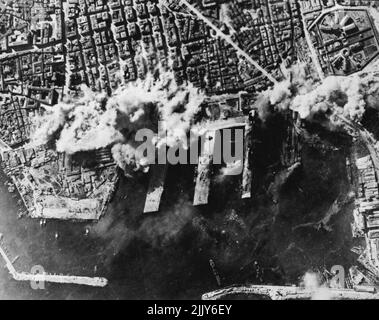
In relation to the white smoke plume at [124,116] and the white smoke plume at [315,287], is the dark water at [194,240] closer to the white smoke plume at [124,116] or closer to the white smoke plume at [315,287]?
the white smoke plume at [315,287]

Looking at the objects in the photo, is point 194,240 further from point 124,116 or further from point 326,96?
point 326,96

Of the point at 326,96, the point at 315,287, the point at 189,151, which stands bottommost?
the point at 315,287

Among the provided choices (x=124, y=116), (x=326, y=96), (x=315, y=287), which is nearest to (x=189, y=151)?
(x=124, y=116)

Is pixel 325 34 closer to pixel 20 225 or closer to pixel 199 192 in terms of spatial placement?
pixel 199 192

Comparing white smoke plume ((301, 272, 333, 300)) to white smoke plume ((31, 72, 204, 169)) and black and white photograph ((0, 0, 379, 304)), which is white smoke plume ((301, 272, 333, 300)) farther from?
white smoke plume ((31, 72, 204, 169))

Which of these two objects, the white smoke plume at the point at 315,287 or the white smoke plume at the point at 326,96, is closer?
the white smoke plume at the point at 315,287

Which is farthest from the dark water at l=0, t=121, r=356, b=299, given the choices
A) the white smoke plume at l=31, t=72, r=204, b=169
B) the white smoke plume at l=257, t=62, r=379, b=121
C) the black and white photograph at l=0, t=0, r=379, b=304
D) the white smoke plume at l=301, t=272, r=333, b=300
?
the white smoke plume at l=31, t=72, r=204, b=169

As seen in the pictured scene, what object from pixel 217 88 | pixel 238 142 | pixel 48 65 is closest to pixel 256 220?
pixel 238 142

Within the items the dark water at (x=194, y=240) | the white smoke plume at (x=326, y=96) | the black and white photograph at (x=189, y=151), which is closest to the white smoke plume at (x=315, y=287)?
the black and white photograph at (x=189, y=151)
